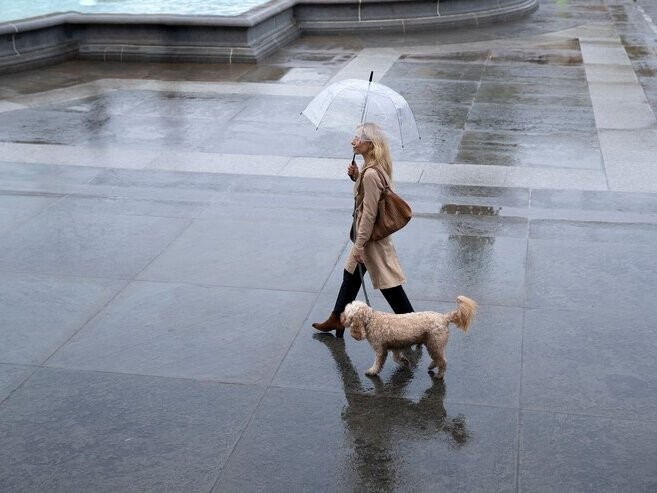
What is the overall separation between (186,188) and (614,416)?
241 inches

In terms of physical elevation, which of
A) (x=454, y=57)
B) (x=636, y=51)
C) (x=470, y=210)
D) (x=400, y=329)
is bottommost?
(x=636, y=51)

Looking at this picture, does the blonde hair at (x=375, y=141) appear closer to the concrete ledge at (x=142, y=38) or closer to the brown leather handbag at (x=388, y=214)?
the brown leather handbag at (x=388, y=214)

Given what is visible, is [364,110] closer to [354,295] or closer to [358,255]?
[358,255]

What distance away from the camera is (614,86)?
50.8ft

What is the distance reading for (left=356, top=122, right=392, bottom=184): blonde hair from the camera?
21.4 ft

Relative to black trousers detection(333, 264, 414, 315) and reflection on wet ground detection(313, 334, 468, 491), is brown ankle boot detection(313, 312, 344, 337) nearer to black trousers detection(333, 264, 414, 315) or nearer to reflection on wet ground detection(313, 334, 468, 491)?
black trousers detection(333, 264, 414, 315)

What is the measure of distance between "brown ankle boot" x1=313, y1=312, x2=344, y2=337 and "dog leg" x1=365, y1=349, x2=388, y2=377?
62 centimetres

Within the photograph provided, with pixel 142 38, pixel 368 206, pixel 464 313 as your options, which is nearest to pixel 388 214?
pixel 368 206

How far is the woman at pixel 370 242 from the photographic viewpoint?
6.53 m

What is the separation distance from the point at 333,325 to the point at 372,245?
2.58ft

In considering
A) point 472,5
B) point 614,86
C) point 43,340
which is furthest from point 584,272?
point 472,5

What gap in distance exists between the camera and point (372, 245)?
267 inches

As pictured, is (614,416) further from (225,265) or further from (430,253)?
(225,265)

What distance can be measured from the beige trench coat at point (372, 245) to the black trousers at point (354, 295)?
75mm
